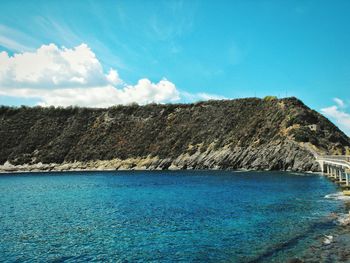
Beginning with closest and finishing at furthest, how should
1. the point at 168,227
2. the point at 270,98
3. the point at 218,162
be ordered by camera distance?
the point at 168,227
the point at 218,162
the point at 270,98

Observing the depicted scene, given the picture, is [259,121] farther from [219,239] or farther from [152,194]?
[219,239]

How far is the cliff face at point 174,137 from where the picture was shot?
116125mm

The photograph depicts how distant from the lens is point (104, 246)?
93.1 feet

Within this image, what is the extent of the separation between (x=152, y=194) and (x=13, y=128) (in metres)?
148

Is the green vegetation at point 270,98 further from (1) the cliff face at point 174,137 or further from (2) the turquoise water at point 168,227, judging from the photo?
(2) the turquoise water at point 168,227

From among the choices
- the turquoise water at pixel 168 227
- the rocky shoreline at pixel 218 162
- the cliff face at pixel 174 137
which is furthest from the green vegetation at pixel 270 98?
the turquoise water at pixel 168 227

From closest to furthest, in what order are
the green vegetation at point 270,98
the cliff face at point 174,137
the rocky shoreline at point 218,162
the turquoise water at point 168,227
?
the turquoise water at point 168,227
the rocky shoreline at point 218,162
the cliff face at point 174,137
the green vegetation at point 270,98

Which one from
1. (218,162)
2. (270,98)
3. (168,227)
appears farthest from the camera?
(270,98)

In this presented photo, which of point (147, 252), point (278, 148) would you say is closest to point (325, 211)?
point (147, 252)

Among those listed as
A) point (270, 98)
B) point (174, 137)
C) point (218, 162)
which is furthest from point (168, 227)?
point (270, 98)

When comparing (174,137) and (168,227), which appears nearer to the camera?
(168,227)

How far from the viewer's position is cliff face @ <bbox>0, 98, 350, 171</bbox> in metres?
116

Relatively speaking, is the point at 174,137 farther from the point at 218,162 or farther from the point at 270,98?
the point at 270,98

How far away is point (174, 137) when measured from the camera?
14988 centimetres
